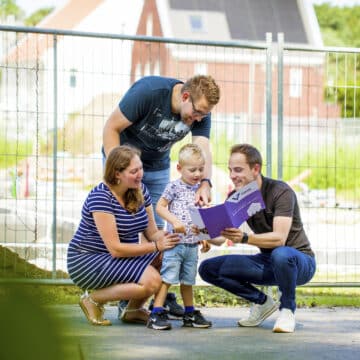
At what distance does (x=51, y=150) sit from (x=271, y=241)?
2.09m

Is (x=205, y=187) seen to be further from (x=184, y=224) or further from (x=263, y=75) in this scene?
(x=263, y=75)

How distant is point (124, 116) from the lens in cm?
471

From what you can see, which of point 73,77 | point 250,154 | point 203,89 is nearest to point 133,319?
point 250,154

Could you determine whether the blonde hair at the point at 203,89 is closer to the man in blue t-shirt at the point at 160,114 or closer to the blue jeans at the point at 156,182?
the man in blue t-shirt at the point at 160,114

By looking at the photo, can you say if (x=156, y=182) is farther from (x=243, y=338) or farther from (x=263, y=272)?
(x=243, y=338)

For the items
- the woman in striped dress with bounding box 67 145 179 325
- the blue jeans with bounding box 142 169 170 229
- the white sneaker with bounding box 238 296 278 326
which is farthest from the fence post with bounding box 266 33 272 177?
the woman in striped dress with bounding box 67 145 179 325

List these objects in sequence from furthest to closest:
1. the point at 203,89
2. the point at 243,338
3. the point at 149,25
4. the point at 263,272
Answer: the point at 149,25
the point at 263,272
the point at 203,89
the point at 243,338

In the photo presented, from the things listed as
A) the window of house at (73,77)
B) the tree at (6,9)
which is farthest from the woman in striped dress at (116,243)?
the window of house at (73,77)

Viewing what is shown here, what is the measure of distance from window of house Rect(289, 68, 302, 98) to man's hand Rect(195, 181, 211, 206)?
223 centimetres

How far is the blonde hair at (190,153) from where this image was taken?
4.79m

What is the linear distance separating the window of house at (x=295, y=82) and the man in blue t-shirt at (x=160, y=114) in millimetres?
2177

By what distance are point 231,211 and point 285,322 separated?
716 mm

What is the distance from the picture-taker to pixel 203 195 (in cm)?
477

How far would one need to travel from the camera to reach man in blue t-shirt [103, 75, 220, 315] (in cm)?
456
